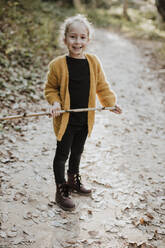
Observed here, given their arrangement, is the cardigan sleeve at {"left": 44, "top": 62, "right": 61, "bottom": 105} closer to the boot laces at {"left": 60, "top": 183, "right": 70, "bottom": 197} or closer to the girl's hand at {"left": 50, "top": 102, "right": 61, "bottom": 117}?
the girl's hand at {"left": 50, "top": 102, "right": 61, "bottom": 117}

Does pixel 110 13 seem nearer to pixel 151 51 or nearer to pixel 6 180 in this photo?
pixel 151 51

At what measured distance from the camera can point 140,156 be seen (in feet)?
16.4

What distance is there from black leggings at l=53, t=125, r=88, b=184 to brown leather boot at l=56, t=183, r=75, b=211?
0.33ft

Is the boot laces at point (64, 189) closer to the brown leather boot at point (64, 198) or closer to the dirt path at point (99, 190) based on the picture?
the brown leather boot at point (64, 198)

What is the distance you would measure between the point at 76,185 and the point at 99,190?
1.51 ft

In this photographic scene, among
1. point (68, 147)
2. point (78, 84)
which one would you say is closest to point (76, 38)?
point (78, 84)

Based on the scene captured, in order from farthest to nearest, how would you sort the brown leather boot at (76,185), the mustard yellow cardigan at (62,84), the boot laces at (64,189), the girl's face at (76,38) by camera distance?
the brown leather boot at (76,185) < the boot laces at (64,189) < the mustard yellow cardigan at (62,84) < the girl's face at (76,38)

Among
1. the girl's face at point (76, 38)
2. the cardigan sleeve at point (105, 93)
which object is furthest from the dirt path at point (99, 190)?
the girl's face at point (76, 38)

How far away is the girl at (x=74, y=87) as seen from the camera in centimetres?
266

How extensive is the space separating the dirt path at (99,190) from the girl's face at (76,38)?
84.6 inches

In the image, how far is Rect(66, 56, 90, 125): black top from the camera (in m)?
2.74

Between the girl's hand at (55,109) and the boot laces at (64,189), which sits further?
the boot laces at (64,189)

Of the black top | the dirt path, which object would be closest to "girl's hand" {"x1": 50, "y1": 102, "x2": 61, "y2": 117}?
the black top

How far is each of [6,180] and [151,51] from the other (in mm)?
11132
